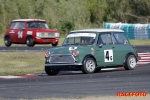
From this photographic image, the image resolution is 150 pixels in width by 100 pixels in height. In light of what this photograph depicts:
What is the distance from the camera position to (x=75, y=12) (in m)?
60.3

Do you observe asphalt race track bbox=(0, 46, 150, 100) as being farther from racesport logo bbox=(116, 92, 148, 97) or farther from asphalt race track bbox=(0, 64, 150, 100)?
racesport logo bbox=(116, 92, 148, 97)

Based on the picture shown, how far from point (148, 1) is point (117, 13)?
3817 millimetres

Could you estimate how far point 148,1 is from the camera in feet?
210

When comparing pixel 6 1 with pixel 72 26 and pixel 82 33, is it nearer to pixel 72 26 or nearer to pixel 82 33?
pixel 72 26

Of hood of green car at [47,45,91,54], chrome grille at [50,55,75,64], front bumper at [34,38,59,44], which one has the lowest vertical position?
front bumper at [34,38,59,44]

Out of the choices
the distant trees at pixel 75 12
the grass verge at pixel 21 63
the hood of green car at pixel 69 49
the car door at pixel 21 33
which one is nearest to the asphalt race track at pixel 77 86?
the hood of green car at pixel 69 49

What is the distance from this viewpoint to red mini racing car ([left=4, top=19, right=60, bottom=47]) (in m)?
35.1

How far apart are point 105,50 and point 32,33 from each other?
52.7ft

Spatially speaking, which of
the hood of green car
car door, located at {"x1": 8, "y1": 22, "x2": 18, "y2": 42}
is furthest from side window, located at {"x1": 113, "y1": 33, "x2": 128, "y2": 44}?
car door, located at {"x1": 8, "y1": 22, "x2": 18, "y2": 42}

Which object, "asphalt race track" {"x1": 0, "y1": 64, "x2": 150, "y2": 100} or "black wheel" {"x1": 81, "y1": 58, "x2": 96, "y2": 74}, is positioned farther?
"black wheel" {"x1": 81, "y1": 58, "x2": 96, "y2": 74}

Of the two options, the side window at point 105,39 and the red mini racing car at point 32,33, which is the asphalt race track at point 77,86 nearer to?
the side window at point 105,39

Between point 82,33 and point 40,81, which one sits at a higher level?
point 82,33

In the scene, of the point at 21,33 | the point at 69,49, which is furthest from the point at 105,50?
the point at 21,33

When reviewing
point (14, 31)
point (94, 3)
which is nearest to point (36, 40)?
point (14, 31)
